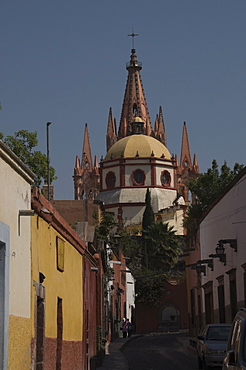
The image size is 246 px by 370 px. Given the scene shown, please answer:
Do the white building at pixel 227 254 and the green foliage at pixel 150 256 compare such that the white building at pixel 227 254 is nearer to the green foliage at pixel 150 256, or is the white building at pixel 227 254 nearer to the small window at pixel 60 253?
the small window at pixel 60 253

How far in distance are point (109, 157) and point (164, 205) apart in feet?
30.2

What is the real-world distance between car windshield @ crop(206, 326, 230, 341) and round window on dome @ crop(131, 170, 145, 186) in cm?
7370

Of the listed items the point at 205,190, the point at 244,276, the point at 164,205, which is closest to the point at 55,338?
the point at 244,276

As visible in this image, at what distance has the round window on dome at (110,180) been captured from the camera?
3765 inches

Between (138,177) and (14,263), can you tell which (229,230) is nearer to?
(14,263)

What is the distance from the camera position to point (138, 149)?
95.6 meters

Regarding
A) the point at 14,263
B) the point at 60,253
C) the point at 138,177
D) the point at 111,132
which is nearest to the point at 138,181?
the point at 138,177

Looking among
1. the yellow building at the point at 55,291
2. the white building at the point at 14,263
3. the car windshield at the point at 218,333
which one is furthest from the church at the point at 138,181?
the white building at the point at 14,263

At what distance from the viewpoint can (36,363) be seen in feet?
38.9

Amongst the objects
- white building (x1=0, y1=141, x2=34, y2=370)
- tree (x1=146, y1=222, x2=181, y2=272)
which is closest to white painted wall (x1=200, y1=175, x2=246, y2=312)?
white building (x1=0, y1=141, x2=34, y2=370)

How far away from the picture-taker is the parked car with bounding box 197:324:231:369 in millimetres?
18859

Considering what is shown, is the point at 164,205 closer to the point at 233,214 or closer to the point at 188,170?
the point at 188,170

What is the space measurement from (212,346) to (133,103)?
98.6m

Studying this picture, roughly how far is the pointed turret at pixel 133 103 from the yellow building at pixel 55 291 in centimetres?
9917
